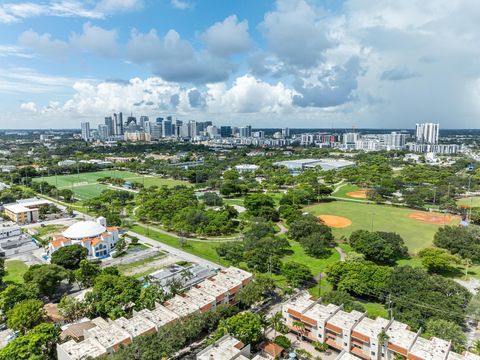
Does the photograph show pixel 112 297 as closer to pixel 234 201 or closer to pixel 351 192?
pixel 234 201

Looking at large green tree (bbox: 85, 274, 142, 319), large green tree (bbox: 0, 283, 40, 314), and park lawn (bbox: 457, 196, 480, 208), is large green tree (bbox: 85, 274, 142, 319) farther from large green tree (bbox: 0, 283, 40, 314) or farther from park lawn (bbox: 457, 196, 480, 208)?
park lawn (bbox: 457, 196, 480, 208)

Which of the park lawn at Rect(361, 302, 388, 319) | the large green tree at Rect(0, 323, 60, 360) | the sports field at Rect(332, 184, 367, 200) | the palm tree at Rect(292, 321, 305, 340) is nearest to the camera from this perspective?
the large green tree at Rect(0, 323, 60, 360)

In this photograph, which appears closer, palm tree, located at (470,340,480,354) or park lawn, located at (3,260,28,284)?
palm tree, located at (470,340,480,354)

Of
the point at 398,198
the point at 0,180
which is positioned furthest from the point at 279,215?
the point at 0,180

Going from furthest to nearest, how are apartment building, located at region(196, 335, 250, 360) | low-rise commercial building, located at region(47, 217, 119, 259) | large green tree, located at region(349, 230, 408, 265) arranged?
1. low-rise commercial building, located at region(47, 217, 119, 259)
2. large green tree, located at region(349, 230, 408, 265)
3. apartment building, located at region(196, 335, 250, 360)

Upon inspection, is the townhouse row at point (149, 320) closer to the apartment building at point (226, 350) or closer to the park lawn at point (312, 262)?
the apartment building at point (226, 350)

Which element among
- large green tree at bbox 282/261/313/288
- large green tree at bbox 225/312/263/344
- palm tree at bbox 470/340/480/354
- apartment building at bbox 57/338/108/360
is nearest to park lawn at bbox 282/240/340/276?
large green tree at bbox 282/261/313/288

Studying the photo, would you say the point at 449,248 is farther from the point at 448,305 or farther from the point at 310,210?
the point at 310,210
